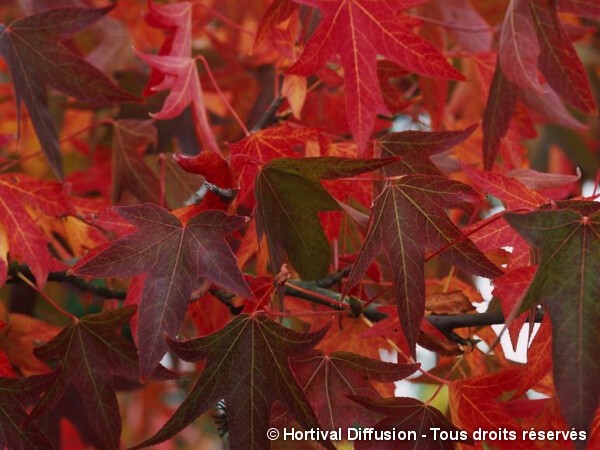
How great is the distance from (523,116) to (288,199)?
0.56 m

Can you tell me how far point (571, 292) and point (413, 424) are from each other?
21 centimetres

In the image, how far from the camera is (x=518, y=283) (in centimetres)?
81

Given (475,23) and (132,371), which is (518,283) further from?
(475,23)

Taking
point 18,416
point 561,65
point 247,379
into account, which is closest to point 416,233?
point 247,379

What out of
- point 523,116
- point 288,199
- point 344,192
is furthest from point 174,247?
point 523,116

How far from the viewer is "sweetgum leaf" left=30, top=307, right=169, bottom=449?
0.90m

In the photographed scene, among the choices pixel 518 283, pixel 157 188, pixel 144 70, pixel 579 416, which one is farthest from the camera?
pixel 144 70

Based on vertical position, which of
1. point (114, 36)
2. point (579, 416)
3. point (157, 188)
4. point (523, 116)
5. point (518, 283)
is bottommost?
point (579, 416)

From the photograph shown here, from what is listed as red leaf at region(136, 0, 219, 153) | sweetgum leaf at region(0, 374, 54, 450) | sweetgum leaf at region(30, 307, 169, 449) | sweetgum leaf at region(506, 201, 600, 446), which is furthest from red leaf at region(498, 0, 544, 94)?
sweetgum leaf at region(0, 374, 54, 450)

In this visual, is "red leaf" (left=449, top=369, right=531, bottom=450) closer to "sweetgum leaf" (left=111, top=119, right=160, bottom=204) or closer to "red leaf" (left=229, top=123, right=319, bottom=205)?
"red leaf" (left=229, top=123, right=319, bottom=205)

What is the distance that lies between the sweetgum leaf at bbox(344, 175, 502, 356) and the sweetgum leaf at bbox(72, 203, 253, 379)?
0.41 feet

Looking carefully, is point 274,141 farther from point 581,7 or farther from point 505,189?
point 581,7

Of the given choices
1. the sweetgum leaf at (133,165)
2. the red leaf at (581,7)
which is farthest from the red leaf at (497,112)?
the sweetgum leaf at (133,165)

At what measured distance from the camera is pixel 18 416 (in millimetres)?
858
